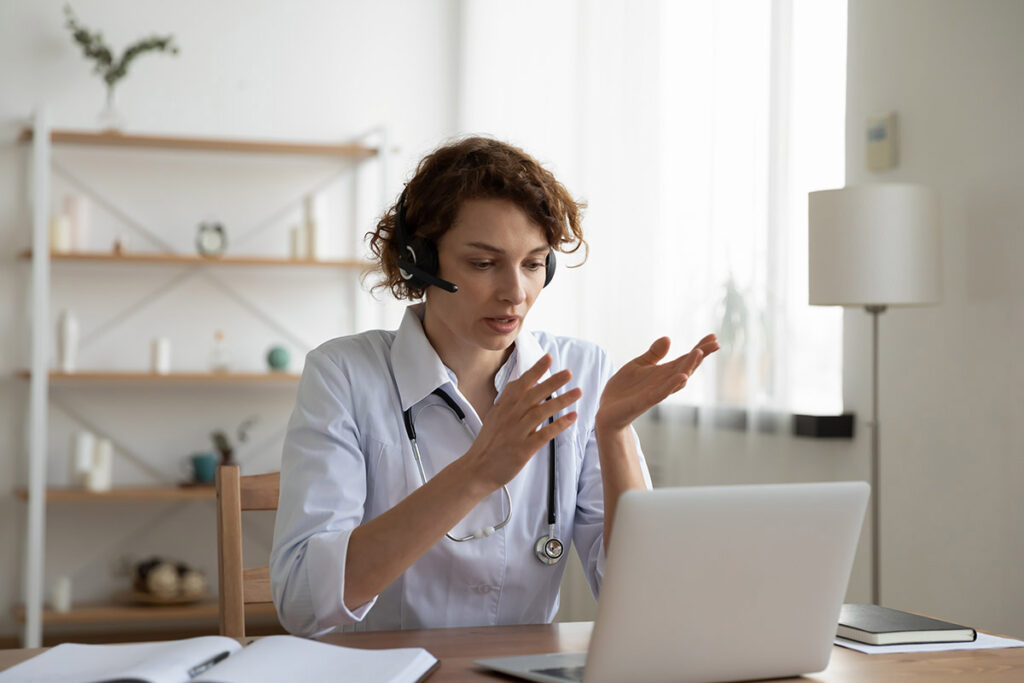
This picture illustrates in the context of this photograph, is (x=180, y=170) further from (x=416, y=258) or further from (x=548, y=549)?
(x=548, y=549)

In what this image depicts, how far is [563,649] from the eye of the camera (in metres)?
1.22

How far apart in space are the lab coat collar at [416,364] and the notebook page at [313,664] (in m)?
0.50

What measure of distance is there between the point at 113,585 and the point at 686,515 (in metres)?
3.56

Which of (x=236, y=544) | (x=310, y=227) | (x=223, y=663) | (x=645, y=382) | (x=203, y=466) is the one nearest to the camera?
(x=223, y=663)

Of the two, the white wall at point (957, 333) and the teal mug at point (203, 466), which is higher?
the white wall at point (957, 333)

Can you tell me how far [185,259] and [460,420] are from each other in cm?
250

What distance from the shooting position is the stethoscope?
5.04ft

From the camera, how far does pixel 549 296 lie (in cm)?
392

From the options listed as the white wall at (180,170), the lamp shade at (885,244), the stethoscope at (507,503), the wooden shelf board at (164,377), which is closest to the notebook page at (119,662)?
the stethoscope at (507,503)

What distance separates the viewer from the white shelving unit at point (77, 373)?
3.66 m

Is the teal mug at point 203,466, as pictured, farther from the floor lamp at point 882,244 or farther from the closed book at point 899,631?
the closed book at point 899,631

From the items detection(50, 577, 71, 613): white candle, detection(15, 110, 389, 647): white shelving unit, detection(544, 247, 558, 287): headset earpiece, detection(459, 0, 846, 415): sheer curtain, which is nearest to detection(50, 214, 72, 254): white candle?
detection(15, 110, 389, 647): white shelving unit

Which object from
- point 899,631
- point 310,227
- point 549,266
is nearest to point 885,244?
point 549,266

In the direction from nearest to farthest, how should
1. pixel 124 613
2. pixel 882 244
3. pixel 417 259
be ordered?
1. pixel 417 259
2. pixel 882 244
3. pixel 124 613
